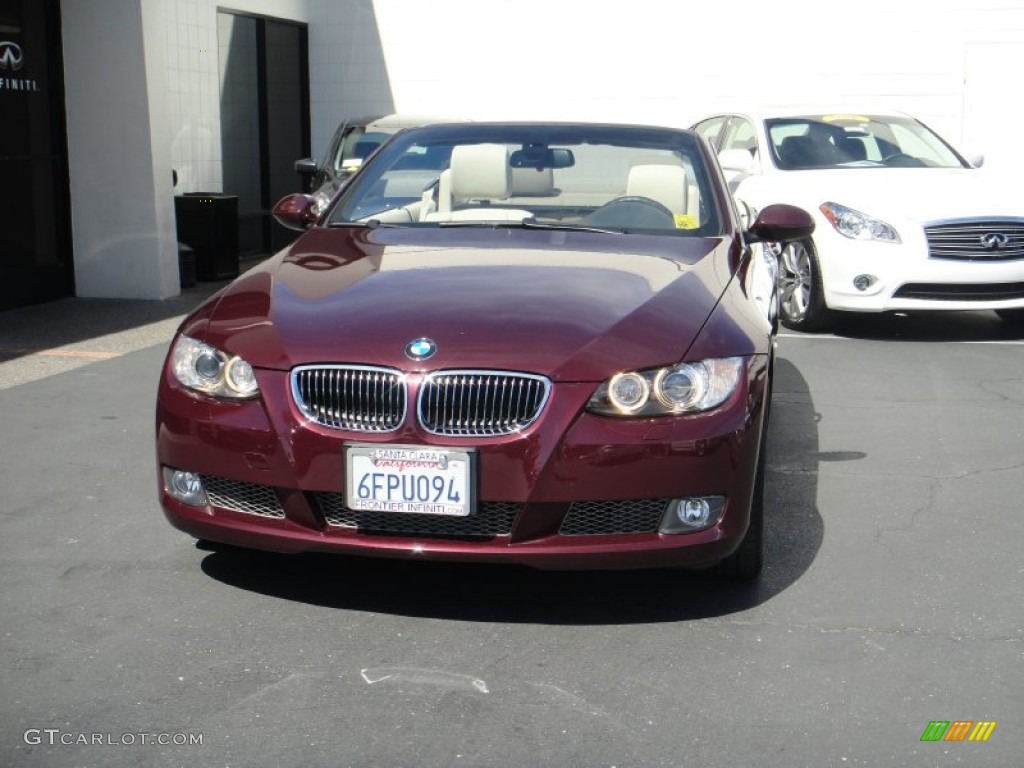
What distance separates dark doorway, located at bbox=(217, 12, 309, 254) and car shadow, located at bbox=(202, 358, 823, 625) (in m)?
11.2

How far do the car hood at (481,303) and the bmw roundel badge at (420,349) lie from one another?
18mm

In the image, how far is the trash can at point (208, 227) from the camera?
13.0 metres

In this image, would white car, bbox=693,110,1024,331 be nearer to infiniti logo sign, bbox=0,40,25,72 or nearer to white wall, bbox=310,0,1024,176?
infiniti logo sign, bbox=0,40,25,72

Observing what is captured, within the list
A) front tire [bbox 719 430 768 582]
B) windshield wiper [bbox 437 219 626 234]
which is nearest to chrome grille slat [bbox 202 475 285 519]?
front tire [bbox 719 430 768 582]

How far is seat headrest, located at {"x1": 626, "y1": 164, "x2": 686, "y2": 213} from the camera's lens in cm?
588

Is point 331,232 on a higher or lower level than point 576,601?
higher

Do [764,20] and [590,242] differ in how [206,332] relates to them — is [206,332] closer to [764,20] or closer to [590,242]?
[590,242]

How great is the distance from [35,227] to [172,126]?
3.20 meters

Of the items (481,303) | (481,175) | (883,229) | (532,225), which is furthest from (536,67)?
(481,303)

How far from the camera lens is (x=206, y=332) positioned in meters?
4.48

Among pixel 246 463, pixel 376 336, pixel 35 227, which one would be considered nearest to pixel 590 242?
pixel 376 336

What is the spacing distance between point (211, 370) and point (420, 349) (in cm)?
67

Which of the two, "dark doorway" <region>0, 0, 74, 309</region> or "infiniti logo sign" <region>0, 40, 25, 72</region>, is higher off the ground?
"infiniti logo sign" <region>0, 40, 25, 72</region>

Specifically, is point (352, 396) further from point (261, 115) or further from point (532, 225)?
point (261, 115)
